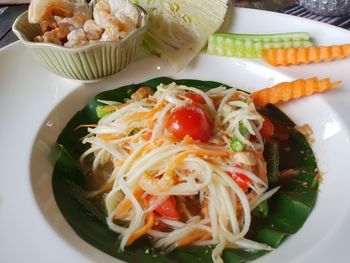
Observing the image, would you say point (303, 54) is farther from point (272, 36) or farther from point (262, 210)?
point (262, 210)

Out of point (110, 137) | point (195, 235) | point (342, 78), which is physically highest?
point (342, 78)

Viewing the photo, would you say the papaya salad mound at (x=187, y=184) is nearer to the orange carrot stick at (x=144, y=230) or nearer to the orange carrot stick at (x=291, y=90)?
the orange carrot stick at (x=144, y=230)

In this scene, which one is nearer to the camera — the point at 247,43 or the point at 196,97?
the point at 196,97

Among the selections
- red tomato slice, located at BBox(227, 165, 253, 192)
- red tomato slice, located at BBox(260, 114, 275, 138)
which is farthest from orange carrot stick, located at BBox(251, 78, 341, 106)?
red tomato slice, located at BBox(227, 165, 253, 192)

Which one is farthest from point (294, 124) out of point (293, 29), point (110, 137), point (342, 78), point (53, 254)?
point (53, 254)

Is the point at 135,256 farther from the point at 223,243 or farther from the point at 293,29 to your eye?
the point at 293,29

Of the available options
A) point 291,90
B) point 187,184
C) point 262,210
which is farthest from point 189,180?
point 291,90
